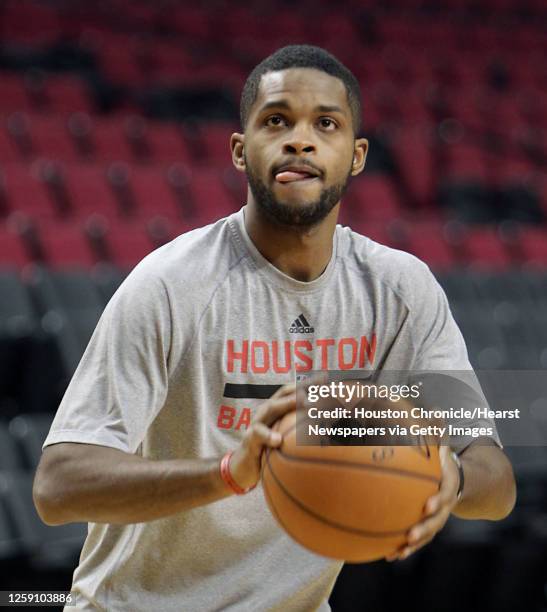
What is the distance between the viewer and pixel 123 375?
1528 millimetres

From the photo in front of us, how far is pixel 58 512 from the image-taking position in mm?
1464

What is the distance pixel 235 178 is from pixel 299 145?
15.5 feet

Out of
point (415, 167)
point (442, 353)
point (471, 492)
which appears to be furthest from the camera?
point (415, 167)

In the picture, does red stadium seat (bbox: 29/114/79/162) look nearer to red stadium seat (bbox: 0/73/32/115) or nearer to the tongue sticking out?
red stadium seat (bbox: 0/73/32/115)

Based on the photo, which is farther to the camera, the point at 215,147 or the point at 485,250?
the point at 215,147

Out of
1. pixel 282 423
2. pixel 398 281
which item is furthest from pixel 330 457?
pixel 398 281

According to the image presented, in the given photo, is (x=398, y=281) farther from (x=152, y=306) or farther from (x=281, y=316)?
(x=152, y=306)

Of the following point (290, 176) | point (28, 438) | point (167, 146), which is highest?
point (167, 146)

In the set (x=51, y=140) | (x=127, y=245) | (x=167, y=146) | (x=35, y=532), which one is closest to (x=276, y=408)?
(x=35, y=532)

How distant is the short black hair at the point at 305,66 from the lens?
5.48 feet

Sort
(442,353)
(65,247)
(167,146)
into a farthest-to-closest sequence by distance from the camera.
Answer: (167,146) < (65,247) < (442,353)

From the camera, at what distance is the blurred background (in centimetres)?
371

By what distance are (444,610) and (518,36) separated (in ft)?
25.7

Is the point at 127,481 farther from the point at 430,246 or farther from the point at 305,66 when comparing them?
the point at 430,246
